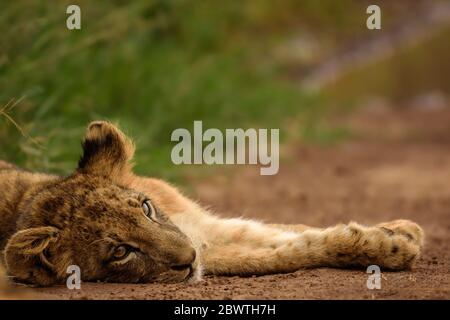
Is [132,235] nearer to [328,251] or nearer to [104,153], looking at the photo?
[104,153]

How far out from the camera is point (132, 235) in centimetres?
420

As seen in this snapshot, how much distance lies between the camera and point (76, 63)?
7.96m

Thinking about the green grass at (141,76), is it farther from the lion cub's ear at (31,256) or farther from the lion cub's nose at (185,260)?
the lion cub's nose at (185,260)

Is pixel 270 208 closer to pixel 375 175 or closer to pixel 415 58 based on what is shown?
pixel 375 175

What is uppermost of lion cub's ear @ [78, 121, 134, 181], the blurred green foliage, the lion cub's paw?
the blurred green foliage

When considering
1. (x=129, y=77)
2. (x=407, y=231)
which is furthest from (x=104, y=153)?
(x=129, y=77)

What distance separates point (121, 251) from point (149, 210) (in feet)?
1.06

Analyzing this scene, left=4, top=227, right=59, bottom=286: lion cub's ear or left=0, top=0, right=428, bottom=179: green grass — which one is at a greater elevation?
left=0, top=0, right=428, bottom=179: green grass

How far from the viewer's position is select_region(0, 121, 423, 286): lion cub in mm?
4215

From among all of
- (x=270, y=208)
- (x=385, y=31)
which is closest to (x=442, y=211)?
(x=270, y=208)

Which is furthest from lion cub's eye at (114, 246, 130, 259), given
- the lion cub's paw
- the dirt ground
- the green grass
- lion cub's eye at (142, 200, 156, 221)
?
the green grass

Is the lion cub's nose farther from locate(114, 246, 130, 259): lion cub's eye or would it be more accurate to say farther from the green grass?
the green grass

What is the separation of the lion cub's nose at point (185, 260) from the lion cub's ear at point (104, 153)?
2.35 ft
